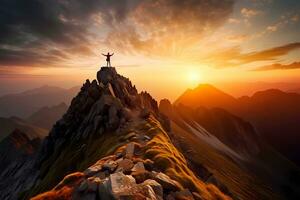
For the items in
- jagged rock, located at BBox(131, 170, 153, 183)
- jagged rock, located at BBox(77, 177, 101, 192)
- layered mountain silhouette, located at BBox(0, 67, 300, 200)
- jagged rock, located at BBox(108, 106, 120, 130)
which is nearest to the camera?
jagged rock, located at BBox(77, 177, 101, 192)

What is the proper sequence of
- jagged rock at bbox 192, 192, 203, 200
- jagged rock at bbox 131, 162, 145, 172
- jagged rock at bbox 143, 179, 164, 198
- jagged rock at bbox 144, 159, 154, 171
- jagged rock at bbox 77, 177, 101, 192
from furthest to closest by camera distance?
jagged rock at bbox 144, 159, 154, 171, jagged rock at bbox 131, 162, 145, 172, jagged rock at bbox 192, 192, 203, 200, jagged rock at bbox 143, 179, 164, 198, jagged rock at bbox 77, 177, 101, 192

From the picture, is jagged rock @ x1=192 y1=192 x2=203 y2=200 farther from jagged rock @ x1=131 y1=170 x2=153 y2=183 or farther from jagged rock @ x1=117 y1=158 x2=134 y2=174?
jagged rock @ x1=117 y1=158 x2=134 y2=174

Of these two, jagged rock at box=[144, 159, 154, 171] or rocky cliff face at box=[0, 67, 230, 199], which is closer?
rocky cliff face at box=[0, 67, 230, 199]

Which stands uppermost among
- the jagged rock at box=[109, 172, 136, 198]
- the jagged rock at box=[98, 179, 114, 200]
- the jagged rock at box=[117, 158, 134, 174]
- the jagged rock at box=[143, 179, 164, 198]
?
the jagged rock at box=[109, 172, 136, 198]

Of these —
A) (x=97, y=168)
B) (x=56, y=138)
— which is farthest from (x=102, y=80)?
(x=97, y=168)

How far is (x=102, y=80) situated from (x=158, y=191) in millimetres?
87309

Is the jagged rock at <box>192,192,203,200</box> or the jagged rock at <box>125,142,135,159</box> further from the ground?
the jagged rock at <box>125,142,135,159</box>

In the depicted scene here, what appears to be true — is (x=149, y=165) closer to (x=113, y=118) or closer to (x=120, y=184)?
(x=120, y=184)

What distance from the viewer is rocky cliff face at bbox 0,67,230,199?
71.3 feet

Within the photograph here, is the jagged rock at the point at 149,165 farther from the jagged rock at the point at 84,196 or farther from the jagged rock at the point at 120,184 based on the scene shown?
the jagged rock at the point at 84,196

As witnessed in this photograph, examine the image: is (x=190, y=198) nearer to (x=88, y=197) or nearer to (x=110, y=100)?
(x=88, y=197)

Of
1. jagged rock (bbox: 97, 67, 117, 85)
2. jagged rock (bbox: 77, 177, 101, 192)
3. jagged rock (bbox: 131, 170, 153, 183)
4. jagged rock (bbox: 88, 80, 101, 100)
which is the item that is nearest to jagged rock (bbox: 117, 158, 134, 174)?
jagged rock (bbox: 131, 170, 153, 183)

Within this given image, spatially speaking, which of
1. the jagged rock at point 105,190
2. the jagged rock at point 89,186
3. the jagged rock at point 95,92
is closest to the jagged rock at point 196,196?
the jagged rock at point 105,190

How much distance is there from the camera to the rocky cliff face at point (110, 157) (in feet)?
71.3
